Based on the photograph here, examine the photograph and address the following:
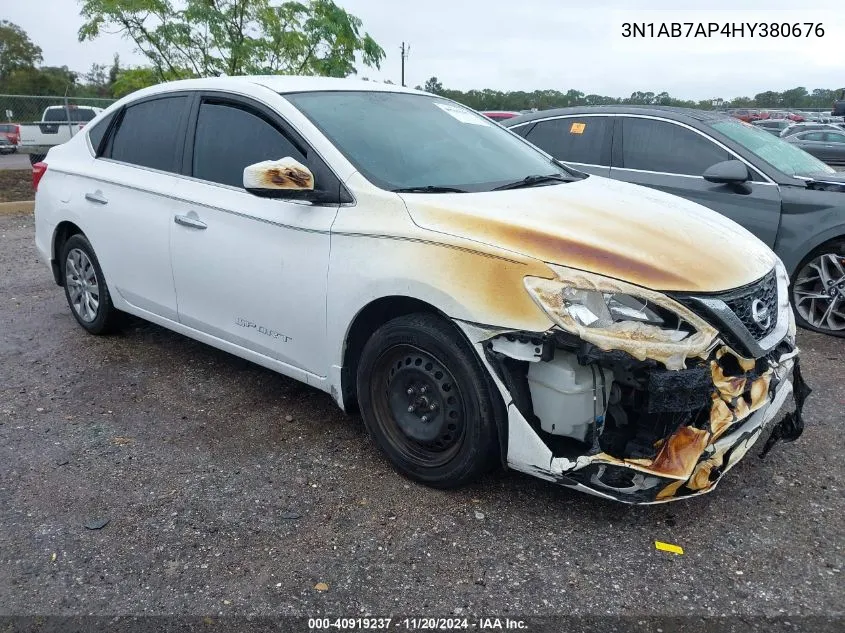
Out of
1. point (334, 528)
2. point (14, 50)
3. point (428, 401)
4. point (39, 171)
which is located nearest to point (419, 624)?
point (334, 528)

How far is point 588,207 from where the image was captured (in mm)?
3221

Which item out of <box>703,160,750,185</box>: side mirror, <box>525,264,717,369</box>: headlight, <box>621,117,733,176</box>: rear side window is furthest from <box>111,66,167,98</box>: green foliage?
<box>525,264,717,369</box>: headlight

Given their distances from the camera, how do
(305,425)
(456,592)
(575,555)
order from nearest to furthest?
(456,592) → (575,555) → (305,425)

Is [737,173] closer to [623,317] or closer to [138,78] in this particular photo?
[623,317]

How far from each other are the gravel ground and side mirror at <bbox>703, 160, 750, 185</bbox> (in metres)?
1.87

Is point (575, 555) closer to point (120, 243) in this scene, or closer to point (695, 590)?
point (695, 590)

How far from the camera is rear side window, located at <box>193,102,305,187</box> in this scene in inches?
143

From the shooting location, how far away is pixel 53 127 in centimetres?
1995

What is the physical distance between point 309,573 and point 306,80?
8.82ft

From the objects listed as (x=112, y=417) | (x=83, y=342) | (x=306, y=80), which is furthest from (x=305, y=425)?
(x=83, y=342)

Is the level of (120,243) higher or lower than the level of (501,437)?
higher

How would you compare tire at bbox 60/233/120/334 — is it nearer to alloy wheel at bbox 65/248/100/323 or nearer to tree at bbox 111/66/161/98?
alloy wheel at bbox 65/248/100/323

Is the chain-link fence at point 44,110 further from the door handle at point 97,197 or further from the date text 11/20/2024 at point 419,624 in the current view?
the date text 11/20/2024 at point 419,624

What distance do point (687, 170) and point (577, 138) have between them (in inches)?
41.2
